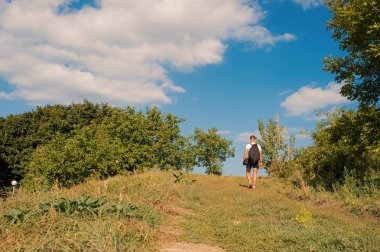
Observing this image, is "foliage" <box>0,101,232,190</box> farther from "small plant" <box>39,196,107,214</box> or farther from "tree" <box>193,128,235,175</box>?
"small plant" <box>39,196,107,214</box>

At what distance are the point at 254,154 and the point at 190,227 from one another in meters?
7.86

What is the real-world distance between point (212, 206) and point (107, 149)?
47.9ft

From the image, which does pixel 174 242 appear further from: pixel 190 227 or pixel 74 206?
pixel 74 206

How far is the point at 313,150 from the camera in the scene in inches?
704

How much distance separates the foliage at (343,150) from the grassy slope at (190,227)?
3.80 m

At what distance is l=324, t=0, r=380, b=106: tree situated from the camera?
466 inches

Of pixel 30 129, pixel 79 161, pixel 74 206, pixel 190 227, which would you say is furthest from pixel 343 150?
pixel 30 129

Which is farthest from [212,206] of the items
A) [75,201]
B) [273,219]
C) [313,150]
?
[313,150]

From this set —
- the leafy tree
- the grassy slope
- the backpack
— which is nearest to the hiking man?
the backpack

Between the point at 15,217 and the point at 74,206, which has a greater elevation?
the point at 74,206

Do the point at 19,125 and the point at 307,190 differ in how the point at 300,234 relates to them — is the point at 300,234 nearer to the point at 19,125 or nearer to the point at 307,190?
the point at 307,190

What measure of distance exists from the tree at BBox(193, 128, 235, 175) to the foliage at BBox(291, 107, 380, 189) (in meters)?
17.6

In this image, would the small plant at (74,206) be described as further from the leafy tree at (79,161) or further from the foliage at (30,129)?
the foliage at (30,129)

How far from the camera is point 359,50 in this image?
1343 cm
